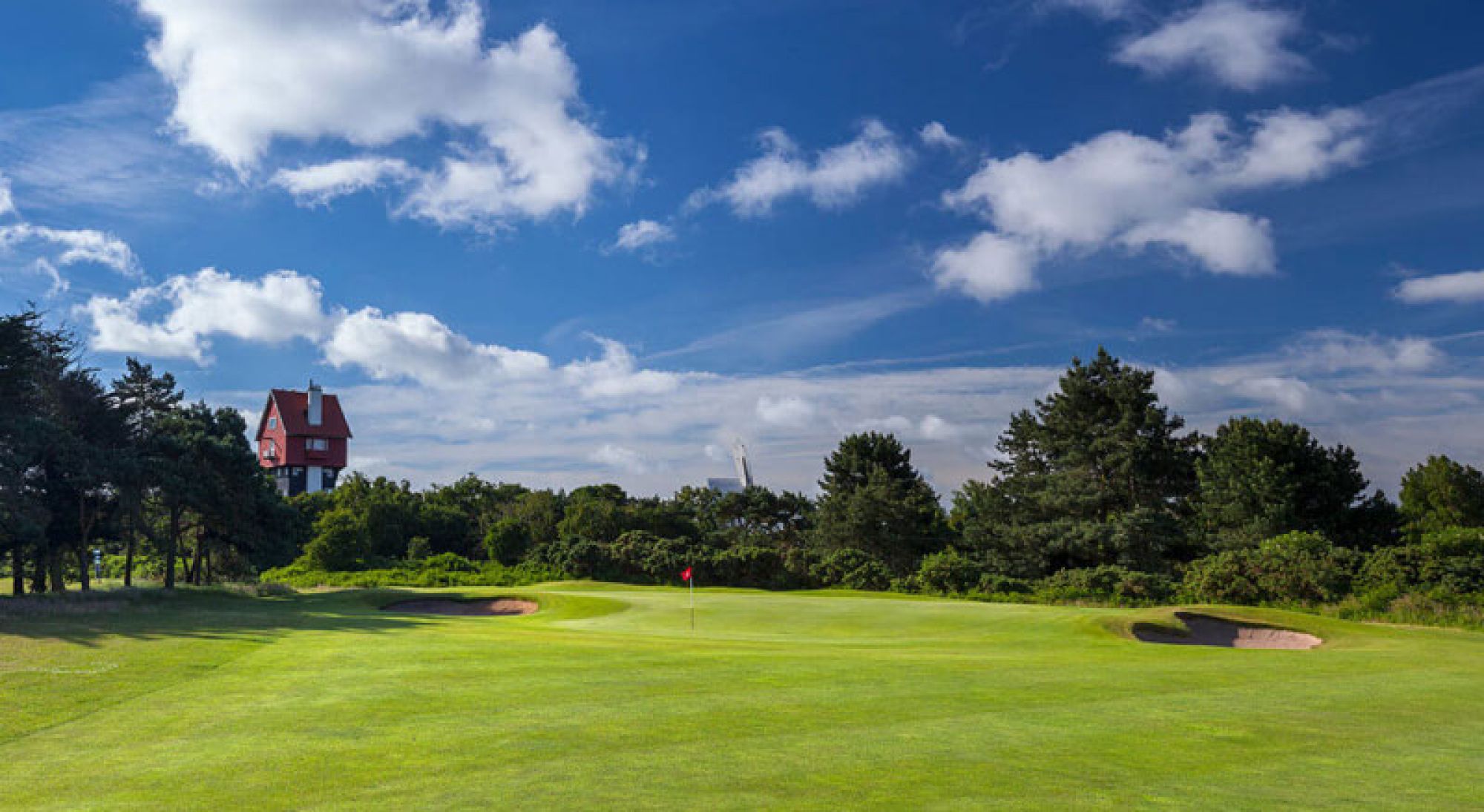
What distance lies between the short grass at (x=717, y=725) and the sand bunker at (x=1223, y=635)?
4.23m

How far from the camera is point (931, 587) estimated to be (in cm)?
4147

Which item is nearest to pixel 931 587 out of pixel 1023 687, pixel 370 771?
pixel 1023 687

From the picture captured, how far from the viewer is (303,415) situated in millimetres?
84562

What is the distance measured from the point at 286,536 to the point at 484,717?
42869 mm

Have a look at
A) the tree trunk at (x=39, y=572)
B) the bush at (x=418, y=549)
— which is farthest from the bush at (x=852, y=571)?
the tree trunk at (x=39, y=572)

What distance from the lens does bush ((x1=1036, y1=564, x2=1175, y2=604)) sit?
35.3 meters

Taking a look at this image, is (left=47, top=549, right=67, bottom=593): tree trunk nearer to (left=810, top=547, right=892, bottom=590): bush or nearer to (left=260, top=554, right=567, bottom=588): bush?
(left=260, top=554, right=567, bottom=588): bush

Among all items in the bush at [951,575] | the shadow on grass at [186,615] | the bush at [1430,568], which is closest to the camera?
the shadow on grass at [186,615]

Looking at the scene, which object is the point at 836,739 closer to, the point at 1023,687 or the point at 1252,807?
the point at 1252,807

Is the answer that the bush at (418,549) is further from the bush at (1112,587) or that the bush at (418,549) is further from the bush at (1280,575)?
the bush at (1280,575)

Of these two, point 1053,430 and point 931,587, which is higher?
point 1053,430

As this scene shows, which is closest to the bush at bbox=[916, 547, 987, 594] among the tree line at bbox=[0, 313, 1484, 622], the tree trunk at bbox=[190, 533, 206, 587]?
the tree line at bbox=[0, 313, 1484, 622]

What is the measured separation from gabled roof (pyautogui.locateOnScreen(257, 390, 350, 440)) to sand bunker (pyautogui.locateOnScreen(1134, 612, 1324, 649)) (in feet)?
264

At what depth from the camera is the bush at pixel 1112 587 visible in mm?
35344
